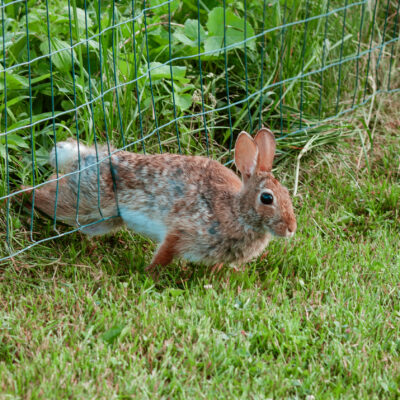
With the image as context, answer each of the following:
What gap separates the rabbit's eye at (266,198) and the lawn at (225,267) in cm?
39

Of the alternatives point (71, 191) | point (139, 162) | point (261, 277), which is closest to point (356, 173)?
point (261, 277)

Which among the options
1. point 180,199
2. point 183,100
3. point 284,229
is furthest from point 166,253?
point 183,100

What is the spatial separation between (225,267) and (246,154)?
596mm

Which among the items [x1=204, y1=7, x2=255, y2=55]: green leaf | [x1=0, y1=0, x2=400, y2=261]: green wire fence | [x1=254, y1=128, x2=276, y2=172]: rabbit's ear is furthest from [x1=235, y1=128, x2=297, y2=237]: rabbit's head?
[x1=204, y1=7, x2=255, y2=55]: green leaf

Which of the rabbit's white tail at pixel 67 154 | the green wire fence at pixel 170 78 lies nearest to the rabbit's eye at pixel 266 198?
the green wire fence at pixel 170 78

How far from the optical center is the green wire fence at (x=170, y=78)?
13.0 feet

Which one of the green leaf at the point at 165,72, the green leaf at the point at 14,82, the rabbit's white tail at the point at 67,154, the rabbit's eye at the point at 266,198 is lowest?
the rabbit's eye at the point at 266,198

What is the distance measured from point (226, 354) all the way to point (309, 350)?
36 cm

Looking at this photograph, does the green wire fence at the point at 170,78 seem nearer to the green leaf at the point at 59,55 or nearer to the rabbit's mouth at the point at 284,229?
the green leaf at the point at 59,55

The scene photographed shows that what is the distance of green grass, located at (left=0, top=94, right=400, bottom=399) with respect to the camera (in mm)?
2781

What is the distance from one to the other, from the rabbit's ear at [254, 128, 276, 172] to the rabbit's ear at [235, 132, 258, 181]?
3 cm

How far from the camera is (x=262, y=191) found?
348 centimetres

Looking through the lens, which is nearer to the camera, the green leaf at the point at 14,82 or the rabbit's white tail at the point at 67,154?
the rabbit's white tail at the point at 67,154

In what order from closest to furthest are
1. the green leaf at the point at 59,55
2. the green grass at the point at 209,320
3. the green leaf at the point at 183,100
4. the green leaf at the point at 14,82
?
the green grass at the point at 209,320 → the green leaf at the point at 14,82 → the green leaf at the point at 59,55 → the green leaf at the point at 183,100
